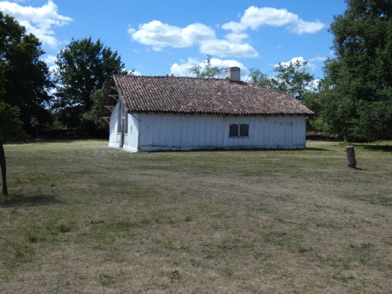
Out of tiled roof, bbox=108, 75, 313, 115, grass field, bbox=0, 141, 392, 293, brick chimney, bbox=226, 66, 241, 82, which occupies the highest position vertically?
brick chimney, bbox=226, 66, 241, 82

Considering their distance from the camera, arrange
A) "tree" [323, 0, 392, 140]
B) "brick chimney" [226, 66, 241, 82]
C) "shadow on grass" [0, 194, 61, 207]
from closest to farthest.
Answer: "shadow on grass" [0, 194, 61, 207] < "tree" [323, 0, 392, 140] < "brick chimney" [226, 66, 241, 82]

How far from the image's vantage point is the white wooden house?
2733cm

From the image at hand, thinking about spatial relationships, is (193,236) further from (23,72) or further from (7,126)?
(23,72)

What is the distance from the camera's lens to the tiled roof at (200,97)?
27.7 meters

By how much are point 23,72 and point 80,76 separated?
6777 mm

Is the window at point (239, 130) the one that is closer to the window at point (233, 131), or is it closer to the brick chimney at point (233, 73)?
the window at point (233, 131)

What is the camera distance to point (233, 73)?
35.4m

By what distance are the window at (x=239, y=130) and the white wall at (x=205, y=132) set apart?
213 millimetres

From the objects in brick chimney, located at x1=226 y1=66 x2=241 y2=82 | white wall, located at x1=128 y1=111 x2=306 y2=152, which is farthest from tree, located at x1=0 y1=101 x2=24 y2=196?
brick chimney, located at x1=226 y1=66 x2=241 y2=82

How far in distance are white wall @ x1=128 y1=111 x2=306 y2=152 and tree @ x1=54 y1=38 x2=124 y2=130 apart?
2424 centimetres

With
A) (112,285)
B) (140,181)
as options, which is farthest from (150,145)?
(112,285)

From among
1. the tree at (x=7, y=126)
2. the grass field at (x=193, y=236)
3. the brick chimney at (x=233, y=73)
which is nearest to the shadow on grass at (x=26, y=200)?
the grass field at (x=193, y=236)

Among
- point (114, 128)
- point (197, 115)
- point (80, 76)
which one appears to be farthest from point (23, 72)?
point (197, 115)

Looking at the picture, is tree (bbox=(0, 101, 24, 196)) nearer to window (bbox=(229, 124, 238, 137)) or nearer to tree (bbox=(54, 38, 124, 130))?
window (bbox=(229, 124, 238, 137))
